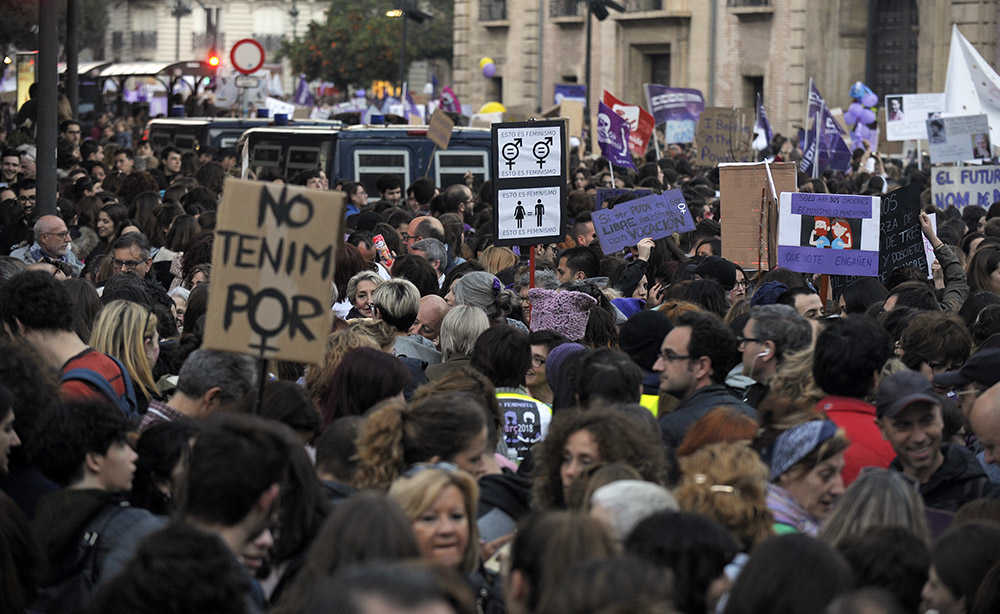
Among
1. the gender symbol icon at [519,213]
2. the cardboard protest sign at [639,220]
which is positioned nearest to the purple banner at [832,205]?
the cardboard protest sign at [639,220]

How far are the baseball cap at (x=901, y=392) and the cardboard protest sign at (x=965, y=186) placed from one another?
10.1 meters

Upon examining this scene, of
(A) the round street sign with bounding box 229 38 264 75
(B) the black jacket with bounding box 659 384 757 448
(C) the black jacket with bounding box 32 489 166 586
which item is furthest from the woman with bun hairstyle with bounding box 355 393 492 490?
(A) the round street sign with bounding box 229 38 264 75

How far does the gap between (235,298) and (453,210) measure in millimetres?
9049

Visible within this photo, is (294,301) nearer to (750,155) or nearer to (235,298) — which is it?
(235,298)

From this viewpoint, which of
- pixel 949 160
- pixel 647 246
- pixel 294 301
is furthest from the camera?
pixel 949 160

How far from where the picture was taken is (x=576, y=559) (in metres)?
3.46

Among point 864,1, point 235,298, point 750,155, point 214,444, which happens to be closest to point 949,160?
point 750,155

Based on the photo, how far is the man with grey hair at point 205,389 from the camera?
17.8 feet

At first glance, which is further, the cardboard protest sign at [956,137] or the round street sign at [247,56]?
the round street sign at [247,56]

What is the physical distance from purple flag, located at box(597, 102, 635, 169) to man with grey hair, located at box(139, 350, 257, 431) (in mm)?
11493

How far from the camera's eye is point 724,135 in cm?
2058

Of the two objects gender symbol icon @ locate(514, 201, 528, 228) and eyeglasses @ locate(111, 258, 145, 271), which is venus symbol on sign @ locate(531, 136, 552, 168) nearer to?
gender symbol icon @ locate(514, 201, 528, 228)

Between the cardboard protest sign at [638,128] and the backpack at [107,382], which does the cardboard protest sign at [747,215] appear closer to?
the backpack at [107,382]

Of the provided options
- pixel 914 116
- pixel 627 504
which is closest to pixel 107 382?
pixel 627 504
